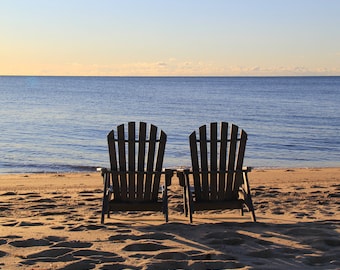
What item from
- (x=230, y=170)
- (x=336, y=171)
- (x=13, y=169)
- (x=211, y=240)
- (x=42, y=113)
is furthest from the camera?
(x=42, y=113)

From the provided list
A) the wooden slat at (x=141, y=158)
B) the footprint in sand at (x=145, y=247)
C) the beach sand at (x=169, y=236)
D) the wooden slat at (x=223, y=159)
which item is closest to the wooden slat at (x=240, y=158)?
the wooden slat at (x=223, y=159)

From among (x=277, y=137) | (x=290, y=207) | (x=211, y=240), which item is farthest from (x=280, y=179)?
(x=277, y=137)

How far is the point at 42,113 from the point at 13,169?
21.4 metres

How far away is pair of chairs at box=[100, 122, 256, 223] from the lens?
20.9ft

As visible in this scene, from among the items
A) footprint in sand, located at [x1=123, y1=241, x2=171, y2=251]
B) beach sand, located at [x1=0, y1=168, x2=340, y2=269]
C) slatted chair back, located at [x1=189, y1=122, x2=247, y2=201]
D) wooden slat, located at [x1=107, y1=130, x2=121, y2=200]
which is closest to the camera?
beach sand, located at [x1=0, y1=168, x2=340, y2=269]

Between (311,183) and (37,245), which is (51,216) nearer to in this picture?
(37,245)

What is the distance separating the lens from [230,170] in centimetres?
646

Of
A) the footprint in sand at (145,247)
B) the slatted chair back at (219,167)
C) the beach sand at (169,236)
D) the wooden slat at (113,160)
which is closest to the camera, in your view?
the beach sand at (169,236)

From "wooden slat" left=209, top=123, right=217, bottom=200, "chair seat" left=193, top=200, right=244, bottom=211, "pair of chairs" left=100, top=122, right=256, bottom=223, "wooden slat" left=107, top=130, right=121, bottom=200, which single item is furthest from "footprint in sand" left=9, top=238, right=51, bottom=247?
"wooden slat" left=209, top=123, right=217, bottom=200

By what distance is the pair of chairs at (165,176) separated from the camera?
638 centimetres

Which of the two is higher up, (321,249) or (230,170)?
(230,170)

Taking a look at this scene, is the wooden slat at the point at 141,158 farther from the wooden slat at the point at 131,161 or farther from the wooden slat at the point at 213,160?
the wooden slat at the point at 213,160

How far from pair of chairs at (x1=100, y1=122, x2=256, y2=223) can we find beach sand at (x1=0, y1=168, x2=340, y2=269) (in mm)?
222

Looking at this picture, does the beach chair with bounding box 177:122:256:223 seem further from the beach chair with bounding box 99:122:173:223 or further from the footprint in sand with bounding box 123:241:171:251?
the footprint in sand with bounding box 123:241:171:251
